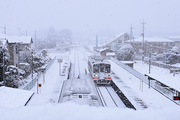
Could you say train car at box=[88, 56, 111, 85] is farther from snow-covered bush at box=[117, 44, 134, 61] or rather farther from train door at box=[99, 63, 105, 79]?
snow-covered bush at box=[117, 44, 134, 61]

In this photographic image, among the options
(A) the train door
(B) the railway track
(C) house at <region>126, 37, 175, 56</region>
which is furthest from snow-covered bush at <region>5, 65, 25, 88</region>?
(C) house at <region>126, 37, 175, 56</region>

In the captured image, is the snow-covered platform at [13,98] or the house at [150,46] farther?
the house at [150,46]

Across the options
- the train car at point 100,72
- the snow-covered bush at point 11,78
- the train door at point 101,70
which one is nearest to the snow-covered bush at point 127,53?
the train car at point 100,72

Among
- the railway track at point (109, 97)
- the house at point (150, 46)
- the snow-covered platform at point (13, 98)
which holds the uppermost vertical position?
the house at point (150, 46)

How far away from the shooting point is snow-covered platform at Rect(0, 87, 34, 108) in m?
9.36

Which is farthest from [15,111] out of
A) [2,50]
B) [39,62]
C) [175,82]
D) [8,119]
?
[39,62]

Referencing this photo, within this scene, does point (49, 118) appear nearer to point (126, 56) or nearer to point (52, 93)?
point (52, 93)

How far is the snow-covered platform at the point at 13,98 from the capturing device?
9.36 m

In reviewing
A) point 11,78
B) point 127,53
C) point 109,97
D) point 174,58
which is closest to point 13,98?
point 11,78

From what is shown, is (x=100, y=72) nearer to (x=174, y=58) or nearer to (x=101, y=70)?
(x=101, y=70)

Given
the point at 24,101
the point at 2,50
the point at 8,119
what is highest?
the point at 2,50

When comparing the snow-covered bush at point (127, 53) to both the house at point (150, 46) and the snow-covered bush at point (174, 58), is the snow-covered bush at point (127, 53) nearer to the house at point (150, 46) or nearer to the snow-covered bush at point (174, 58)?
the snow-covered bush at point (174, 58)

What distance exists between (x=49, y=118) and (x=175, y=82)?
11.7m

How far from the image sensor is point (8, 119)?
2619mm
